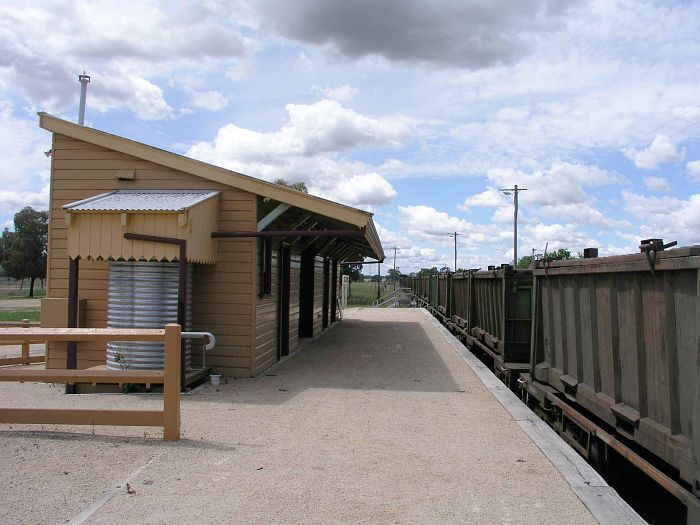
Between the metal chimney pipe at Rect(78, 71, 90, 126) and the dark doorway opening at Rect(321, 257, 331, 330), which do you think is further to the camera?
the dark doorway opening at Rect(321, 257, 331, 330)

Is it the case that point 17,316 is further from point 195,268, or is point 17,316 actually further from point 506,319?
point 506,319

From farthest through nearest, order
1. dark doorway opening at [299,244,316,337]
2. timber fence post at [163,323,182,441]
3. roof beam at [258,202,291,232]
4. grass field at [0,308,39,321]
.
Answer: grass field at [0,308,39,321], dark doorway opening at [299,244,316,337], roof beam at [258,202,291,232], timber fence post at [163,323,182,441]

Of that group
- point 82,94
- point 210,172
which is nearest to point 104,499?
point 210,172

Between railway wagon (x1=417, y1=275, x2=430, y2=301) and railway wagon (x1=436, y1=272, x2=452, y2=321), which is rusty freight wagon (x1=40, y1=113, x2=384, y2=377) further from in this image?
railway wagon (x1=417, y1=275, x2=430, y2=301)

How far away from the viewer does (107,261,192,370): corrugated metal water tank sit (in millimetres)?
8328

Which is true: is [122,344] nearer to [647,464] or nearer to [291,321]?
[291,321]

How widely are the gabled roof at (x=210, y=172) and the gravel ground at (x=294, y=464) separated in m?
2.72

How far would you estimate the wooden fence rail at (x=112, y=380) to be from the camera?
5.51m

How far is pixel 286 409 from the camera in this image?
7.27m

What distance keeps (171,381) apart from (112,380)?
0.78m

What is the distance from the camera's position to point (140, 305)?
Result: 838 centimetres

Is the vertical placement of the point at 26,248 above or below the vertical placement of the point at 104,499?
above

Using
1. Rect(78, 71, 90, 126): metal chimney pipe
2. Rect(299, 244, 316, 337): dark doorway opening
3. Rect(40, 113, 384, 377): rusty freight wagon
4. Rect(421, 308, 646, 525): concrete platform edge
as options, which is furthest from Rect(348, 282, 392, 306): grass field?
Rect(421, 308, 646, 525): concrete platform edge

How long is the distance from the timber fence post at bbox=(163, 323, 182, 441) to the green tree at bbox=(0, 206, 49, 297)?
2445 inches
